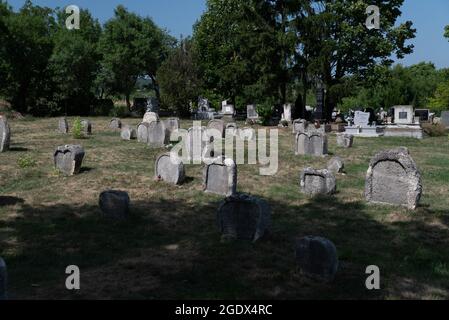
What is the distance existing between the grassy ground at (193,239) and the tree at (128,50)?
30344mm

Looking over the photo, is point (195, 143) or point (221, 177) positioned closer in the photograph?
point (221, 177)

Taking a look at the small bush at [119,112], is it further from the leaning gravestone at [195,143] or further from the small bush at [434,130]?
the leaning gravestone at [195,143]

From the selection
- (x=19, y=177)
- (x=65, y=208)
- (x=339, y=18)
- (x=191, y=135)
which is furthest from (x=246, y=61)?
(x=65, y=208)

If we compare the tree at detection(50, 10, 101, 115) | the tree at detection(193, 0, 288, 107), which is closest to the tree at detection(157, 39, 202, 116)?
the tree at detection(193, 0, 288, 107)

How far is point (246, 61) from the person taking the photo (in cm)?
3856

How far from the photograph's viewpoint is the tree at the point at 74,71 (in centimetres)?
4047

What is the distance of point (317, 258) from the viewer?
6773 mm

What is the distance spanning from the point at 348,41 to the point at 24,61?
82.0ft

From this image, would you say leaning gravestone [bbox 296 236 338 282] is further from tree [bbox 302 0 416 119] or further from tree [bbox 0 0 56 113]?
tree [bbox 0 0 56 113]

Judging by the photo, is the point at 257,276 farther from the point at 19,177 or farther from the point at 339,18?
the point at 339,18

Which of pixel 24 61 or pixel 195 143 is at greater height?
pixel 24 61

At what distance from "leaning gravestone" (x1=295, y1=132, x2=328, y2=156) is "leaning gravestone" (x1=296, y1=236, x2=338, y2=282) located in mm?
12225

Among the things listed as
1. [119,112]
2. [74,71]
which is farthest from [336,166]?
[119,112]

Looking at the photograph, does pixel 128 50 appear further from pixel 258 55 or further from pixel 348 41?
pixel 348 41
